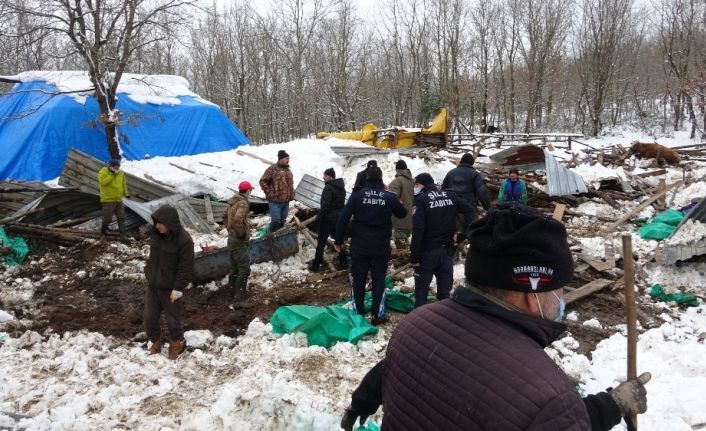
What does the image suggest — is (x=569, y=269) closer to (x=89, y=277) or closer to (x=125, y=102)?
(x=89, y=277)

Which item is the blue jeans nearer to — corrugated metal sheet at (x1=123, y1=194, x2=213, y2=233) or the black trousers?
corrugated metal sheet at (x1=123, y1=194, x2=213, y2=233)

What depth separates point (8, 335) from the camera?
18.6ft

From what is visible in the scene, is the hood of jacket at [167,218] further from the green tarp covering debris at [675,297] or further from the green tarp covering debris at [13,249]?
the green tarp covering debris at [675,297]

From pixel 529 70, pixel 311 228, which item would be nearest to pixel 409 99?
pixel 529 70

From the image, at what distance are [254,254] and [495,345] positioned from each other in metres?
7.35

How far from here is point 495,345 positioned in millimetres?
1296

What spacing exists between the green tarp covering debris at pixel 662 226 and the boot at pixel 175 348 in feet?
29.9

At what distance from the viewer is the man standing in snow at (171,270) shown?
5.19m

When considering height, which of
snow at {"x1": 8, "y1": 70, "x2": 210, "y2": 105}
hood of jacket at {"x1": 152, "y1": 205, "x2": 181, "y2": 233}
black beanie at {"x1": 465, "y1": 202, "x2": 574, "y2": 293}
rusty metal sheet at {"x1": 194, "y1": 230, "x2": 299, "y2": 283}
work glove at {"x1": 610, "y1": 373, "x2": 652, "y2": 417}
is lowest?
rusty metal sheet at {"x1": 194, "y1": 230, "x2": 299, "y2": 283}

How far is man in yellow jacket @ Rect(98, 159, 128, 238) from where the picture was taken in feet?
30.2

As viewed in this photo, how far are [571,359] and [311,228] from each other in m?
5.99

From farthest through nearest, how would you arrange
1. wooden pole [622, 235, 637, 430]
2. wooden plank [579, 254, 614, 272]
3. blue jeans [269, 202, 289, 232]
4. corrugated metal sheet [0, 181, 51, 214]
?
corrugated metal sheet [0, 181, 51, 214] < blue jeans [269, 202, 289, 232] < wooden plank [579, 254, 614, 272] < wooden pole [622, 235, 637, 430]

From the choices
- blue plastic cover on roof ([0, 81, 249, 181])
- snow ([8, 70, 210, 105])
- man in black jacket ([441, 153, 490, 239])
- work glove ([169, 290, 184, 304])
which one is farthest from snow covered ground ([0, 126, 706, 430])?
snow ([8, 70, 210, 105])

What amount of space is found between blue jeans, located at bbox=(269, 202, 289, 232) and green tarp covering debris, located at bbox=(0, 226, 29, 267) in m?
4.51
